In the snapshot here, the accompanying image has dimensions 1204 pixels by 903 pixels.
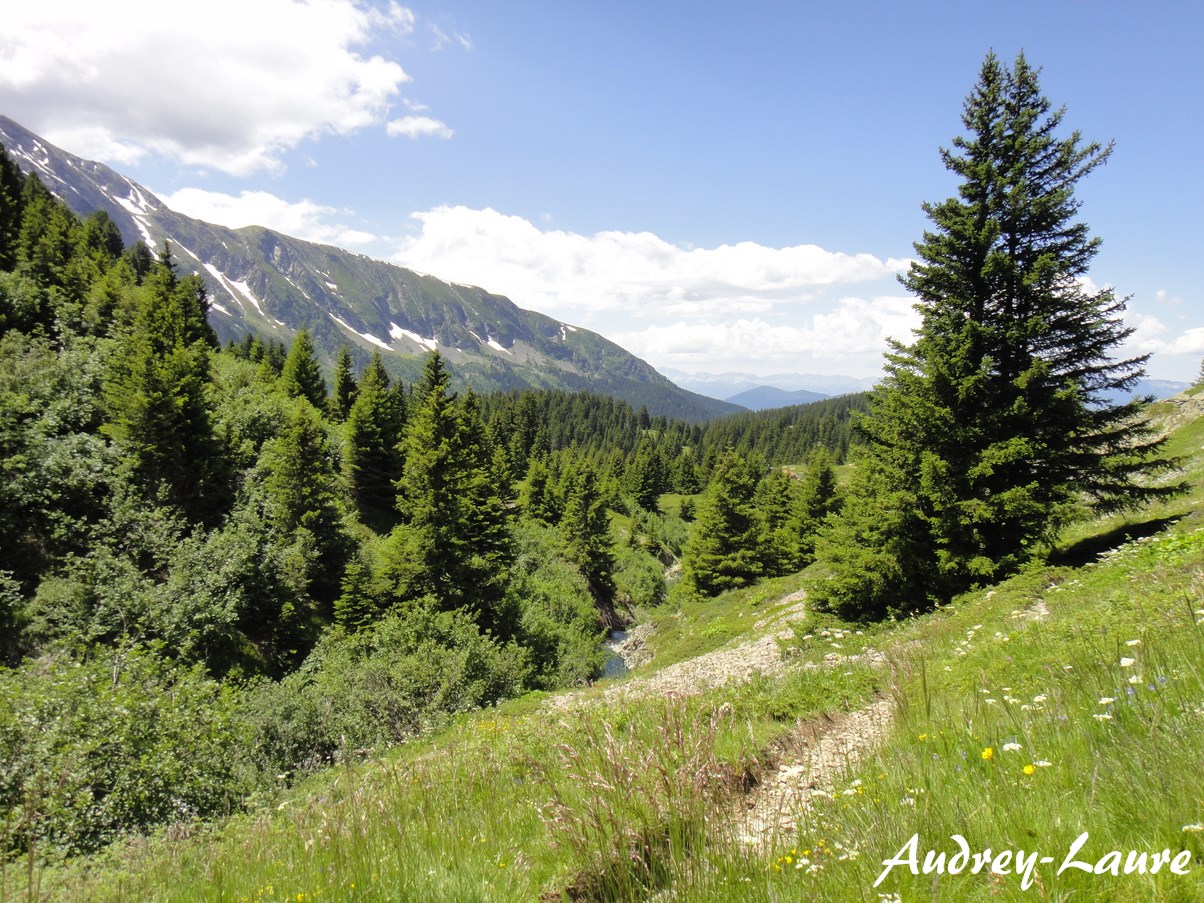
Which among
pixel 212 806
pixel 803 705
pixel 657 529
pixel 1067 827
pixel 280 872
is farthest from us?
pixel 657 529

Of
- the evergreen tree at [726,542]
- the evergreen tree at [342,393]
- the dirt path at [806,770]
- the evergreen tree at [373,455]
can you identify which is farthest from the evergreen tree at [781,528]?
the evergreen tree at [342,393]

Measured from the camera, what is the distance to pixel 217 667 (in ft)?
71.8

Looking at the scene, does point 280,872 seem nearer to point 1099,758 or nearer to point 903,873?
point 903,873

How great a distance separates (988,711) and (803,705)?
3214mm

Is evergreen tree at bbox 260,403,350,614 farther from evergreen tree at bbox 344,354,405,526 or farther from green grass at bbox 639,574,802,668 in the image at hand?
green grass at bbox 639,574,802,668

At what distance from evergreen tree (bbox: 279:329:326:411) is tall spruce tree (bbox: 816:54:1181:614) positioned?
5288 centimetres

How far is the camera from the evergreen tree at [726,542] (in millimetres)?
40312

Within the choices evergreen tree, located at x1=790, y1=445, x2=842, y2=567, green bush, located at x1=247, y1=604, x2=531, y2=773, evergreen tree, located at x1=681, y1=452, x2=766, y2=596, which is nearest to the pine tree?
green bush, located at x1=247, y1=604, x2=531, y2=773

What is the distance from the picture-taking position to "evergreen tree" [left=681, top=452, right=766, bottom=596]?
40.3 metres

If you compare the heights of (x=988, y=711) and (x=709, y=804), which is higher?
(x=988, y=711)

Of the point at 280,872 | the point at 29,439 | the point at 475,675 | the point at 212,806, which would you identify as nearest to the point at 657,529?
the point at 475,675

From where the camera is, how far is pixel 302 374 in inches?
2199

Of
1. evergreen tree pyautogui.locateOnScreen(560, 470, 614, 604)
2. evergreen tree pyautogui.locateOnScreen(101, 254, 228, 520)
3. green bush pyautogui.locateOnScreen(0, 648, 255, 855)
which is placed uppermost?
evergreen tree pyautogui.locateOnScreen(101, 254, 228, 520)

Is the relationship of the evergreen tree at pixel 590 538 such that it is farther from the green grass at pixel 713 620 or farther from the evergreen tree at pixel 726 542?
the evergreen tree at pixel 726 542
